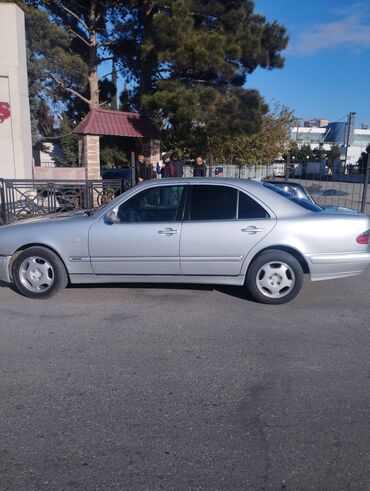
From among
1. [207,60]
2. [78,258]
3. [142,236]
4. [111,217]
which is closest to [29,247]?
[78,258]

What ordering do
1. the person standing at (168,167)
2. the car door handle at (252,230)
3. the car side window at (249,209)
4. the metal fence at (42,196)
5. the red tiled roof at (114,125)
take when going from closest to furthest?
the car door handle at (252,230)
the car side window at (249,209)
the metal fence at (42,196)
the person standing at (168,167)
the red tiled roof at (114,125)

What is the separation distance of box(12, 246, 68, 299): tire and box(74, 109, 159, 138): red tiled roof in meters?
11.3

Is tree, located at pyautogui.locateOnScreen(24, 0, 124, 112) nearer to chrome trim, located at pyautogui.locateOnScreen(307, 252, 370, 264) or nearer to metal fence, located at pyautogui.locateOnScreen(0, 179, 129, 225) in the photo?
metal fence, located at pyautogui.locateOnScreen(0, 179, 129, 225)

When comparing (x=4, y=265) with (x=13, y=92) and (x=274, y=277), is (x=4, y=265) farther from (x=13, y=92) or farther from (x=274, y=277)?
(x=13, y=92)

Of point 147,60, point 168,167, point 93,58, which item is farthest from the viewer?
point 93,58

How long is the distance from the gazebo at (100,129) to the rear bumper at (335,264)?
40.8 ft

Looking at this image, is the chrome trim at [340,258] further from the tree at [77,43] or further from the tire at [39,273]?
the tree at [77,43]

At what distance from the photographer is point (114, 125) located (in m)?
16.6

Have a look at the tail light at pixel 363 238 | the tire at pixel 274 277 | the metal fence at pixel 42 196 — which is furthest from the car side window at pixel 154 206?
the metal fence at pixel 42 196

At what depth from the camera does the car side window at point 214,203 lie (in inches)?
206

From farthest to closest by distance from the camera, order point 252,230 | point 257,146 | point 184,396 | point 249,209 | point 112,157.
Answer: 1. point 112,157
2. point 257,146
3. point 249,209
4. point 252,230
5. point 184,396

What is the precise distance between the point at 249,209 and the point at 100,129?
1216cm

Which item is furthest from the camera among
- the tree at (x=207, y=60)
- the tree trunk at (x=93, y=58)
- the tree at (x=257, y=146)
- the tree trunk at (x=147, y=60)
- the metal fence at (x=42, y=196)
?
the tree at (x=257, y=146)

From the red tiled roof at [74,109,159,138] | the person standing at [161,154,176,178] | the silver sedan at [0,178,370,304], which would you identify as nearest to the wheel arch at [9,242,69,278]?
the silver sedan at [0,178,370,304]
